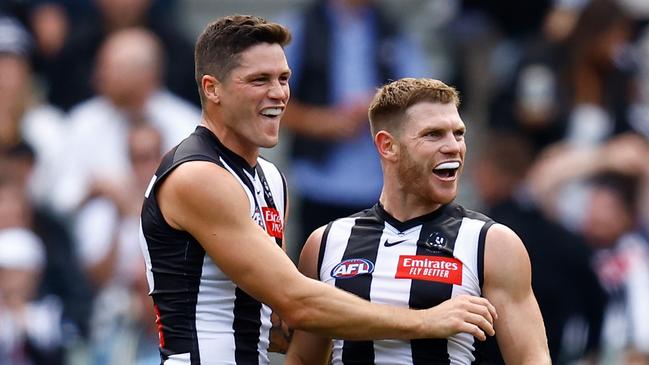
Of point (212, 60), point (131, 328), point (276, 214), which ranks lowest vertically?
point (131, 328)

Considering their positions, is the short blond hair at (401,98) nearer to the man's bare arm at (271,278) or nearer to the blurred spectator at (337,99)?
the man's bare arm at (271,278)

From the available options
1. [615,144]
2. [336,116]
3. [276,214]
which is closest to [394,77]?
[336,116]

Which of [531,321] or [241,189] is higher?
[241,189]

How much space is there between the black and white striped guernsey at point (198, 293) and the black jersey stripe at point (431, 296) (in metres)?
0.61

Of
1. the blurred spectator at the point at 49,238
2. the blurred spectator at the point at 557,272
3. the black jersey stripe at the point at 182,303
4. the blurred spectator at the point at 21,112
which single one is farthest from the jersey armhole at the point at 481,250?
the blurred spectator at the point at 21,112

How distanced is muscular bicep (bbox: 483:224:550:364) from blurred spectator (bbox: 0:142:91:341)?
5394 millimetres

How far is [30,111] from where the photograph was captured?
11016 mm

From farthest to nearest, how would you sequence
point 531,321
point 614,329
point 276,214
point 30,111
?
point 30,111
point 614,329
point 276,214
point 531,321

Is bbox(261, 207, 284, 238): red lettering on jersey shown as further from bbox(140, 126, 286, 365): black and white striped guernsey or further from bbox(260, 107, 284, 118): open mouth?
bbox(260, 107, 284, 118): open mouth

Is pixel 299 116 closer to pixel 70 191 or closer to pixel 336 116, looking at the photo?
pixel 336 116

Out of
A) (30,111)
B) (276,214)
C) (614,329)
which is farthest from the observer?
(30,111)

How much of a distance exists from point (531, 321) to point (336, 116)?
4.90m

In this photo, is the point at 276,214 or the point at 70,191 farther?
the point at 70,191

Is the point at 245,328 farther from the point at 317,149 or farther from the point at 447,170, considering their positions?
the point at 317,149
